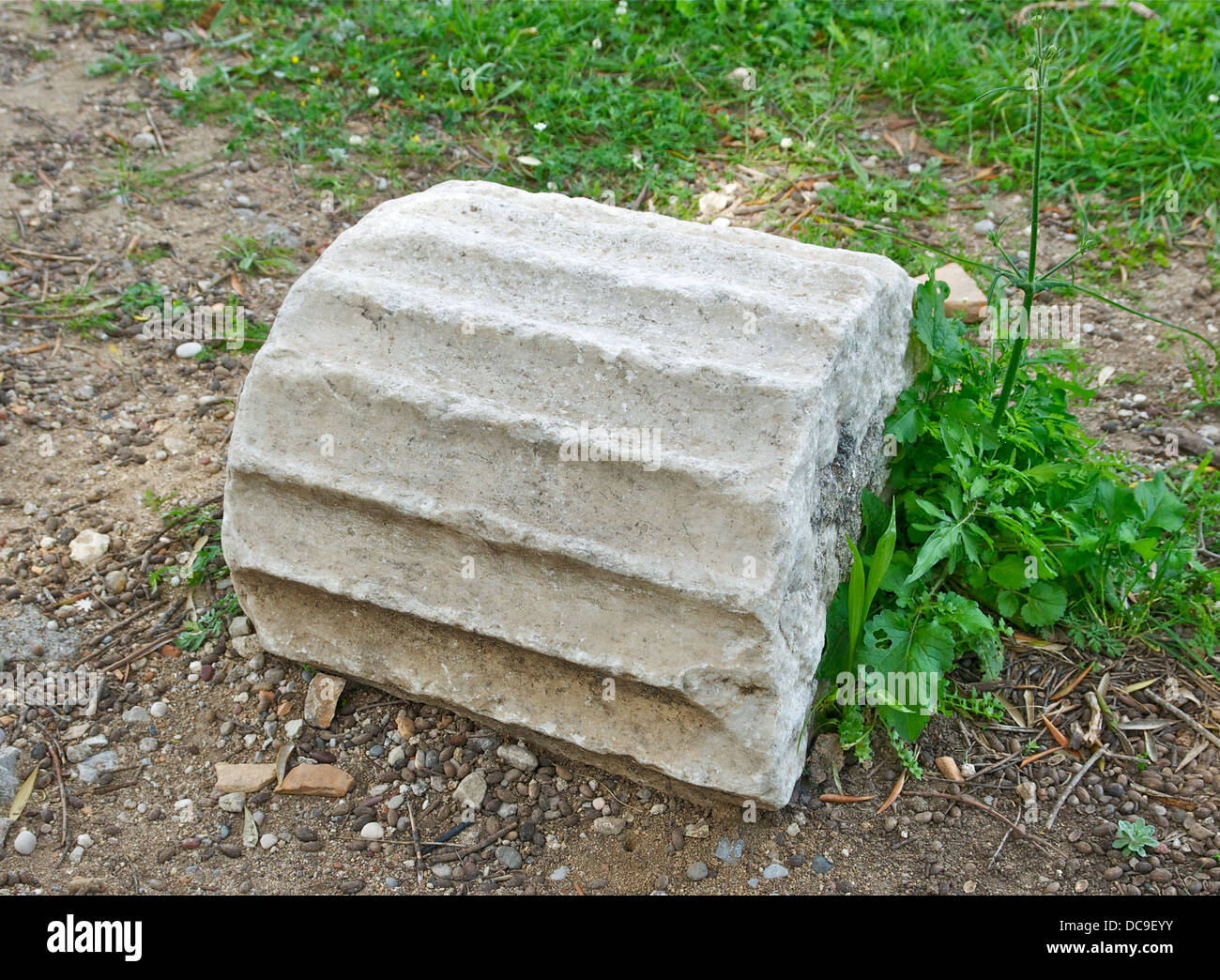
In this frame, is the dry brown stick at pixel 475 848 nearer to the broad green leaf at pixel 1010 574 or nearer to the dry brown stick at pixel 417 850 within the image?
the dry brown stick at pixel 417 850

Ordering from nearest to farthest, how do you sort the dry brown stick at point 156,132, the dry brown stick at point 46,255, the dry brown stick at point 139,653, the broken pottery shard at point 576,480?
1. the broken pottery shard at point 576,480
2. the dry brown stick at point 139,653
3. the dry brown stick at point 46,255
4. the dry brown stick at point 156,132

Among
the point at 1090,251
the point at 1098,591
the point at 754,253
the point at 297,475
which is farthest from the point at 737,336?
the point at 1090,251

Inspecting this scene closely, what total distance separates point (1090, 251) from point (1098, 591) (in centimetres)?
188

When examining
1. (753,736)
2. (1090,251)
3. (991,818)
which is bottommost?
(991,818)

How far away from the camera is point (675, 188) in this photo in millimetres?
4375

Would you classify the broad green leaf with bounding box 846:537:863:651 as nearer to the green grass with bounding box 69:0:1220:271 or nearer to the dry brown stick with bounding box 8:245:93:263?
the green grass with bounding box 69:0:1220:271

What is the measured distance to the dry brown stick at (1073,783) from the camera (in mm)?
2516

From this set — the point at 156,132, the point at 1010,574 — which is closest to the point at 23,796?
the point at 1010,574

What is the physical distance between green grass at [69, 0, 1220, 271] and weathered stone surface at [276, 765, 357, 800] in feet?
8.65

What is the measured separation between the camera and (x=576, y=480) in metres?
2.33

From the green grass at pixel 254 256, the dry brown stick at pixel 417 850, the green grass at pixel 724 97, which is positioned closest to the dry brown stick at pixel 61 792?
the dry brown stick at pixel 417 850

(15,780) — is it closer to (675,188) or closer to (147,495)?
(147,495)

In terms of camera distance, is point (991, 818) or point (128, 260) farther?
point (128, 260)

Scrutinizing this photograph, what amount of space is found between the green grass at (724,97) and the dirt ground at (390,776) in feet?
4.11
